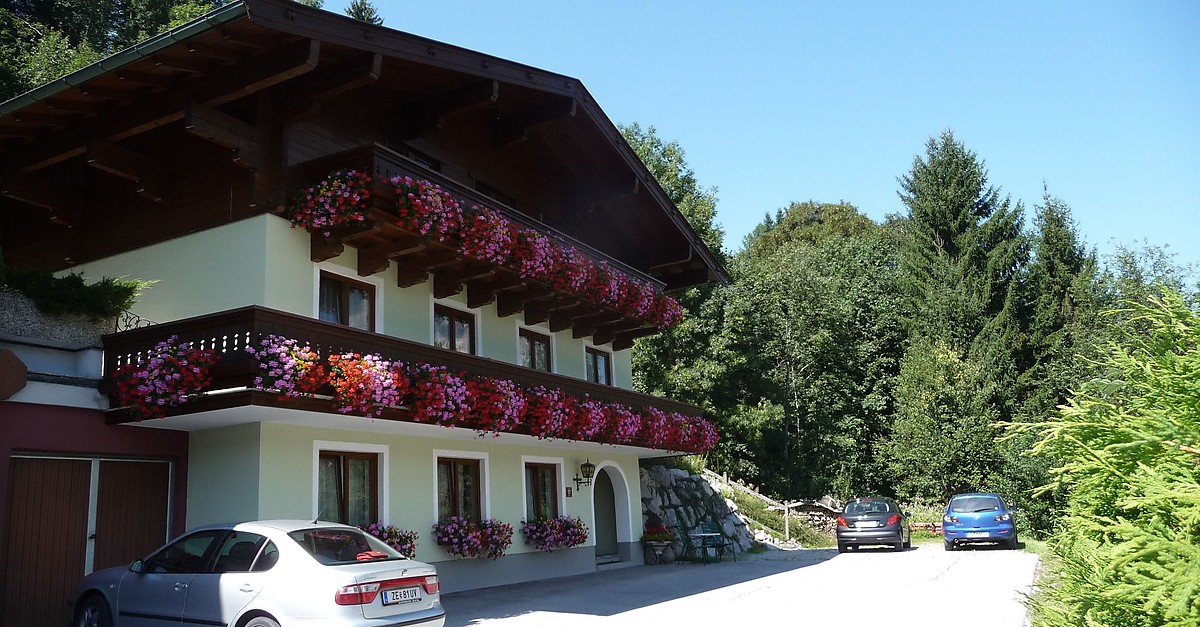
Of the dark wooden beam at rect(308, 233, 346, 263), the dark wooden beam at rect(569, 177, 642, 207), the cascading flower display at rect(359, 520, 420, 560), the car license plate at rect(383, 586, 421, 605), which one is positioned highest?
the dark wooden beam at rect(569, 177, 642, 207)

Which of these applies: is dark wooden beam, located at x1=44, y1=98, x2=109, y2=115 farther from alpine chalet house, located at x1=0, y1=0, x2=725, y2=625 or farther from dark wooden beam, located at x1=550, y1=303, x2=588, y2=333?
dark wooden beam, located at x1=550, y1=303, x2=588, y2=333

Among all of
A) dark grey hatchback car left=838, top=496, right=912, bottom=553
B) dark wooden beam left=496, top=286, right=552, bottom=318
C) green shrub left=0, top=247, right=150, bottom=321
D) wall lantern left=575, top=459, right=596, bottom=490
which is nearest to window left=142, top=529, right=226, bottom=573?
green shrub left=0, top=247, right=150, bottom=321

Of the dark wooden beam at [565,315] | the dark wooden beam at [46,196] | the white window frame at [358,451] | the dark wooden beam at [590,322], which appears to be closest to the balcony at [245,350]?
the white window frame at [358,451]

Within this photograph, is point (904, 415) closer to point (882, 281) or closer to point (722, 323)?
point (722, 323)

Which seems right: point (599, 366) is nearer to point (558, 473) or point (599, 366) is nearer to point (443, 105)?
point (558, 473)

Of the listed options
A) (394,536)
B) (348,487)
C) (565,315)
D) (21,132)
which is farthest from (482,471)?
(21,132)

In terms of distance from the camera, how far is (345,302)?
→ 48.2ft

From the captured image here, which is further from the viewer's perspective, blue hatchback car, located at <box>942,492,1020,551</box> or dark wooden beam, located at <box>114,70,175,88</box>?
blue hatchback car, located at <box>942,492,1020,551</box>

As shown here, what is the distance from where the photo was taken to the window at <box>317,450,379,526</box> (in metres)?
13.7

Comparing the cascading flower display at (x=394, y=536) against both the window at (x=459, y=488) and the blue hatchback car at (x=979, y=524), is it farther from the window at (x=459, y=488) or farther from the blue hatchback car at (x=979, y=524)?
the blue hatchback car at (x=979, y=524)

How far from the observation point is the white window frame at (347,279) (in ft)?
46.0

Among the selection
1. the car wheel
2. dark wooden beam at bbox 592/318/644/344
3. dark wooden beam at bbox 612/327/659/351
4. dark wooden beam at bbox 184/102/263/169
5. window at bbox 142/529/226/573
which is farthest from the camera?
dark wooden beam at bbox 612/327/659/351

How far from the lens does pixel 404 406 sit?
13.1 meters

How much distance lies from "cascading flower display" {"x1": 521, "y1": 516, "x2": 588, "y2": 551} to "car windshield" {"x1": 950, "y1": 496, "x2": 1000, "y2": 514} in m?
12.0
